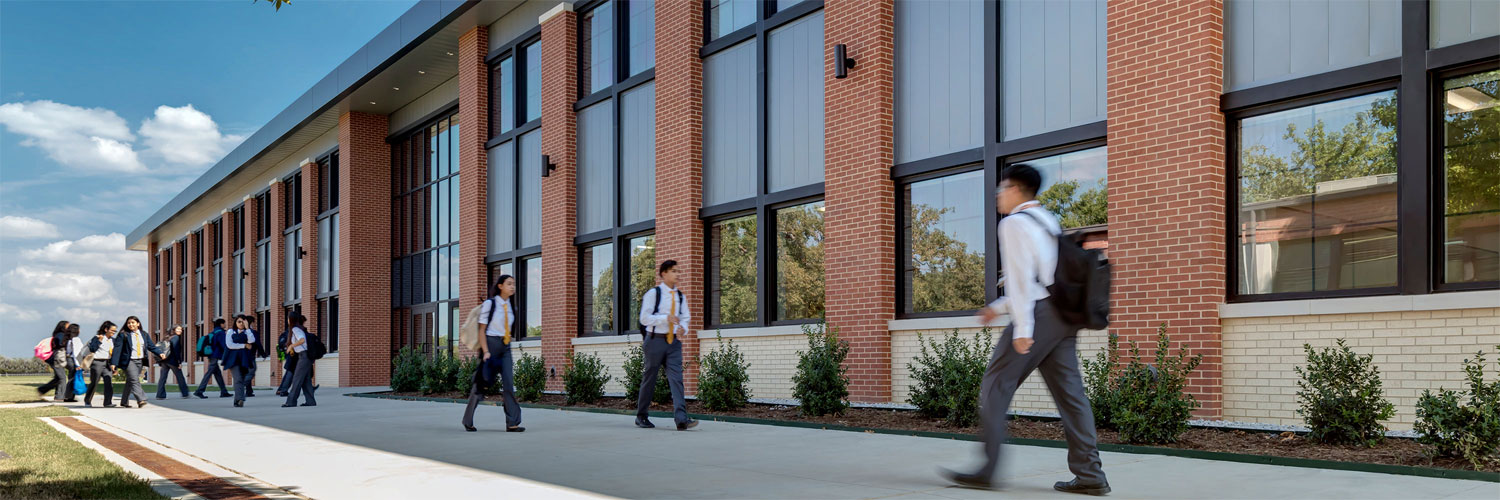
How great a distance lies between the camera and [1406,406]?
9023 mm

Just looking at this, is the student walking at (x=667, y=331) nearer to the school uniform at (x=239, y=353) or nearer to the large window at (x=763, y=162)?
the large window at (x=763, y=162)

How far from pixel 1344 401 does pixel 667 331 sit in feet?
20.4

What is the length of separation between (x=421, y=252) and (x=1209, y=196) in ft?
79.7

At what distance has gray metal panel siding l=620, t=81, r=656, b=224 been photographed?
62.5ft

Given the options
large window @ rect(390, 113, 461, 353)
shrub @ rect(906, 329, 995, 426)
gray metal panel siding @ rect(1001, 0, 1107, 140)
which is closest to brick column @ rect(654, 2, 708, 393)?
shrub @ rect(906, 329, 995, 426)

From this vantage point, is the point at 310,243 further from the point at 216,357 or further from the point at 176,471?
the point at 176,471

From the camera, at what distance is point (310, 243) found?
3478cm

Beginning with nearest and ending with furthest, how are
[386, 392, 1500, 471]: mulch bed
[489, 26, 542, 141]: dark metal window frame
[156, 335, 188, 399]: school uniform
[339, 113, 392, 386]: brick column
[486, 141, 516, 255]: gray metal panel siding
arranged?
[386, 392, 1500, 471]: mulch bed
[489, 26, 542, 141]: dark metal window frame
[486, 141, 516, 255]: gray metal panel siding
[156, 335, 188, 399]: school uniform
[339, 113, 392, 386]: brick column

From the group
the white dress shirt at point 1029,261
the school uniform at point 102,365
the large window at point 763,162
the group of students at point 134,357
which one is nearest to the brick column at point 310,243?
the group of students at point 134,357

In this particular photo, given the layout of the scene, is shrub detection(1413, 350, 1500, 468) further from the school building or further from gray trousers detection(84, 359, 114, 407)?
gray trousers detection(84, 359, 114, 407)

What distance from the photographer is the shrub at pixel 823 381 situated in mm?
13023

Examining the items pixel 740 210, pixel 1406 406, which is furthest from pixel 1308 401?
pixel 740 210

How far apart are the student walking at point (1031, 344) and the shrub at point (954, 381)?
4.69 metres

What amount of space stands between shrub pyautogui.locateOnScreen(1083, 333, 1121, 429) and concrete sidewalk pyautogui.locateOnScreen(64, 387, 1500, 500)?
0.99 m
